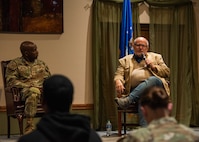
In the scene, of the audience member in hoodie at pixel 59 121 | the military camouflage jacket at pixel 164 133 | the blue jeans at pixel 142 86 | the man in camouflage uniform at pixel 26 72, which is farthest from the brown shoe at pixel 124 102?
the military camouflage jacket at pixel 164 133

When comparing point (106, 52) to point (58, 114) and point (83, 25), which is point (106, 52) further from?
point (58, 114)

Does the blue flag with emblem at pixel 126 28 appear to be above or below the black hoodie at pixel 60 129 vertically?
above

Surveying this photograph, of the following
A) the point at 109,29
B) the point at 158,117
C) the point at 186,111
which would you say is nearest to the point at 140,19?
the point at 109,29

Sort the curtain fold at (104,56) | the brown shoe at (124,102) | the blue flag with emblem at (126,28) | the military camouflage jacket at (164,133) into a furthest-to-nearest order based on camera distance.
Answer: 1. the curtain fold at (104,56)
2. the blue flag with emblem at (126,28)
3. the brown shoe at (124,102)
4. the military camouflage jacket at (164,133)

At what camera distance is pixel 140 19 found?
228 inches

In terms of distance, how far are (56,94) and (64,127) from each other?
0.16m

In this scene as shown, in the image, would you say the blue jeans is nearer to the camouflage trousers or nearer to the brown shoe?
the brown shoe

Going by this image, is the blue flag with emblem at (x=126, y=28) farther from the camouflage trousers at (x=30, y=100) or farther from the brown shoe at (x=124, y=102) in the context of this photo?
the camouflage trousers at (x=30, y=100)

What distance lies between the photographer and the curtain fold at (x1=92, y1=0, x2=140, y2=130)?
5516mm

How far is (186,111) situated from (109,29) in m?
1.73

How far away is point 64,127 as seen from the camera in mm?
1592

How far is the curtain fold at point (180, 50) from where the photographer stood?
583 cm

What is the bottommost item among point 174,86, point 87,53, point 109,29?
point 174,86

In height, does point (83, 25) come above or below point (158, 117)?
above
